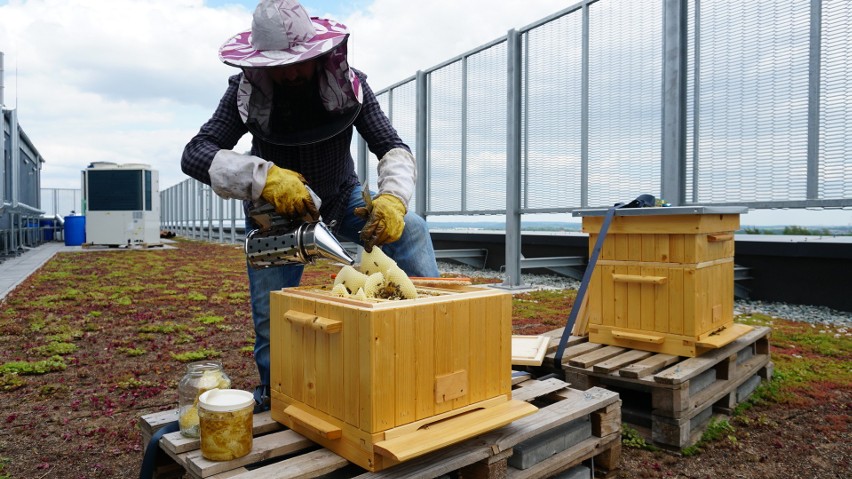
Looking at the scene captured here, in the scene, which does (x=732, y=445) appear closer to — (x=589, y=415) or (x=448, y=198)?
(x=589, y=415)

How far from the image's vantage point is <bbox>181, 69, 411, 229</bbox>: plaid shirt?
7.47 ft

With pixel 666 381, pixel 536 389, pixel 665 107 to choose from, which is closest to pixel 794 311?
pixel 665 107

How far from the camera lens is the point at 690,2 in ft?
19.5

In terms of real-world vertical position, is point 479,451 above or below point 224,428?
below

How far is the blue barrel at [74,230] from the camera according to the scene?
20419 millimetres

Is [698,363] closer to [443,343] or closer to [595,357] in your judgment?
[595,357]

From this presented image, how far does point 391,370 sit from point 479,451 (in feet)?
1.39

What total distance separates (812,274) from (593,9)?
4.04m

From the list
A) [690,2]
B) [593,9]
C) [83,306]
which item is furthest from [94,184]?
[690,2]

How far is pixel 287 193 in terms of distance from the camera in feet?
5.99

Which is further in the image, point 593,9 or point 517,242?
point 517,242

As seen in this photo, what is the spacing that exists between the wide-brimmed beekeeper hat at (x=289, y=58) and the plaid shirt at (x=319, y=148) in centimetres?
12

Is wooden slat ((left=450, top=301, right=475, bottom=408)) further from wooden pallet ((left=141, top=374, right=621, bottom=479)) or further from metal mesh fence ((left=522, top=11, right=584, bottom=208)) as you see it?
metal mesh fence ((left=522, top=11, right=584, bottom=208))

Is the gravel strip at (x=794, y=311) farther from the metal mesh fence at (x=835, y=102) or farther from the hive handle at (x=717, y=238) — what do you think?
the hive handle at (x=717, y=238)
